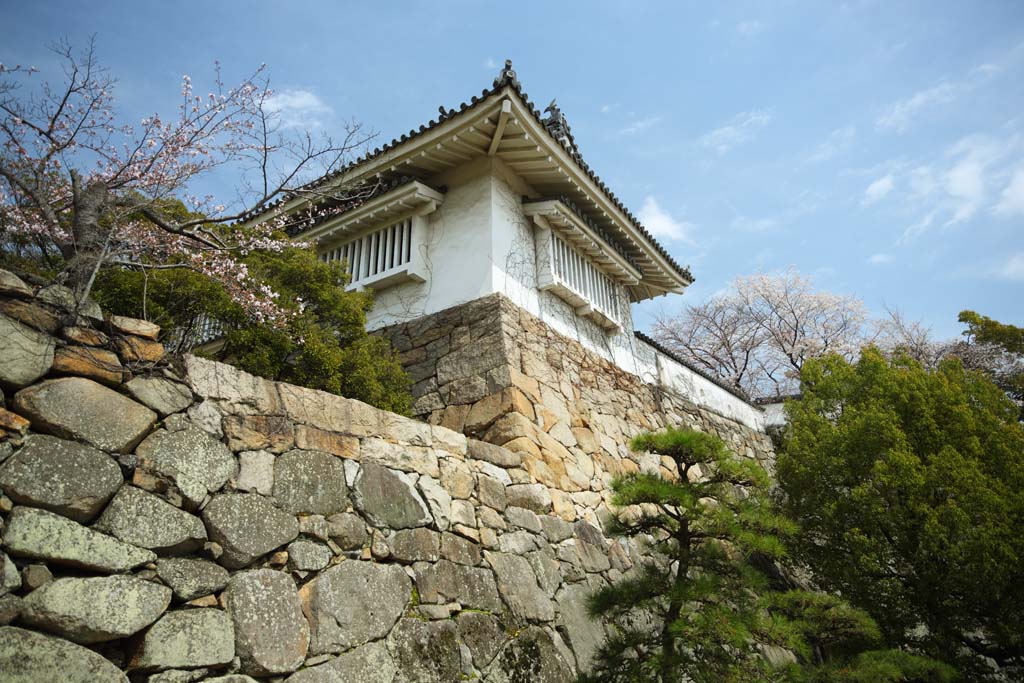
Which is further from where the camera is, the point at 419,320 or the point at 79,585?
the point at 419,320

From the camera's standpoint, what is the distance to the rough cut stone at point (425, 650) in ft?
11.1

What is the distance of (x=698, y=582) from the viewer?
394 cm

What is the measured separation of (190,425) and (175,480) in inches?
11.9

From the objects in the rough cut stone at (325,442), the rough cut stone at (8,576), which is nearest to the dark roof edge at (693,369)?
the rough cut stone at (325,442)

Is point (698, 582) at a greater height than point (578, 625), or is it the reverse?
point (698, 582)

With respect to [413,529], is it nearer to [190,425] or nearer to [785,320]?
[190,425]

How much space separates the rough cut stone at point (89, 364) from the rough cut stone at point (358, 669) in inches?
64.5

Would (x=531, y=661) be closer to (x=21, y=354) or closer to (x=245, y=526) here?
(x=245, y=526)

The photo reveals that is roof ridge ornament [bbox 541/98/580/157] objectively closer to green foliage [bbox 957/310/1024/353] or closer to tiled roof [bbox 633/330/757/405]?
tiled roof [bbox 633/330/757/405]

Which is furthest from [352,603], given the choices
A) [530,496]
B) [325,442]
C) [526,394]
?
[526,394]

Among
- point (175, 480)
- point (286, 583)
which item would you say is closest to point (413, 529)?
point (286, 583)

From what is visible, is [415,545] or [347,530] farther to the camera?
[415,545]

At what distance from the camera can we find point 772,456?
11109 millimetres

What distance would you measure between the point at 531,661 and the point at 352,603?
1.46m
